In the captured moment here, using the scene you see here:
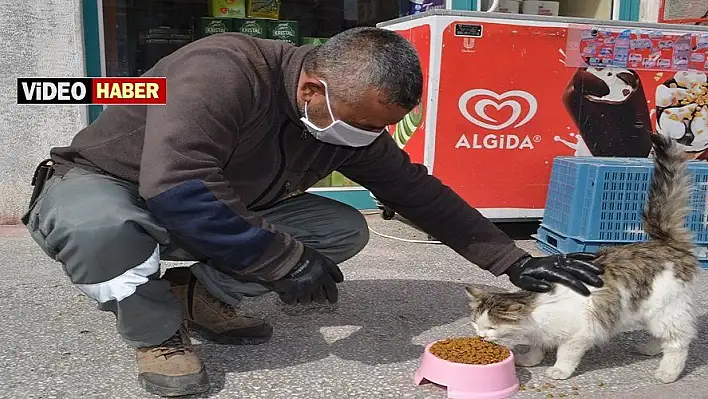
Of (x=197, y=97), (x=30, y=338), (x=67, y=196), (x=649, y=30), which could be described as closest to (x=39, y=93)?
(x=30, y=338)

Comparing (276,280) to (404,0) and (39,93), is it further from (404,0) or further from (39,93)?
(404,0)

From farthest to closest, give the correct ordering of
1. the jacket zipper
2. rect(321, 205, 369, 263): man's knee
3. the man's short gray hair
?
rect(321, 205, 369, 263): man's knee < the jacket zipper < the man's short gray hair

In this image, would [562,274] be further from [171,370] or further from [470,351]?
[171,370]

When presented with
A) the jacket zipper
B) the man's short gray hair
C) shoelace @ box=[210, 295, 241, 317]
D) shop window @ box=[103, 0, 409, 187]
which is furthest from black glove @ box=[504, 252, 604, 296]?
shop window @ box=[103, 0, 409, 187]

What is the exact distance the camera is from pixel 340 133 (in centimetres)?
206

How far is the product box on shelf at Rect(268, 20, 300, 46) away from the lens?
5.07 m

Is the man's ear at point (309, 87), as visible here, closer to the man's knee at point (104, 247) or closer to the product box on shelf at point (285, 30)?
the man's knee at point (104, 247)

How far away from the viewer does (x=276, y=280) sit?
1.95 meters

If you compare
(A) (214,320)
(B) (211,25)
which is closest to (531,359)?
(A) (214,320)

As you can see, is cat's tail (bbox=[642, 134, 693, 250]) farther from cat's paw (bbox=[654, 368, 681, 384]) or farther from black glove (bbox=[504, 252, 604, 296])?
cat's paw (bbox=[654, 368, 681, 384])

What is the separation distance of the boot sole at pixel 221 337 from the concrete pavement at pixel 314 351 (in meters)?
0.03

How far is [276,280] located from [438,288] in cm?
146

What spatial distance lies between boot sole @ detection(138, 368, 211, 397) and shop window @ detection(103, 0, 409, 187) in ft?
9.21

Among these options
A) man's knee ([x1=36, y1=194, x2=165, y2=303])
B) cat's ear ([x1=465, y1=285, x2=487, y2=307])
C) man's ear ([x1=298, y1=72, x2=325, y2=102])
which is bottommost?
cat's ear ([x1=465, y1=285, x2=487, y2=307])
